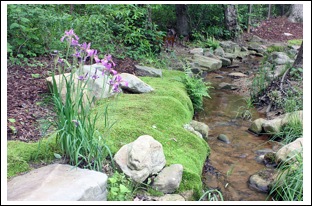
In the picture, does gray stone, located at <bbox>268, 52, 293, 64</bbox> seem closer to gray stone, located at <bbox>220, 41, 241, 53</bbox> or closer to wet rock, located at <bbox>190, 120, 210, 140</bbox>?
gray stone, located at <bbox>220, 41, 241, 53</bbox>

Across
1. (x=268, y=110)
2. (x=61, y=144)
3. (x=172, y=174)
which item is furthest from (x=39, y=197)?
(x=268, y=110)

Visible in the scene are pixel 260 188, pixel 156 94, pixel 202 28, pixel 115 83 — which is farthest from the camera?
pixel 202 28

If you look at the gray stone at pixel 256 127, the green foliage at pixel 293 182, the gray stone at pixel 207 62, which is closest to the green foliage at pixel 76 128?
the green foliage at pixel 293 182

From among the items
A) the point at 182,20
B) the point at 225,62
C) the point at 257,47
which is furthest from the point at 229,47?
the point at 182,20

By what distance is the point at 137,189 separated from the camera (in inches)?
126

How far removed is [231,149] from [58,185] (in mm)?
2768

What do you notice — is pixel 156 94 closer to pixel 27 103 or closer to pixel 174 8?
pixel 27 103

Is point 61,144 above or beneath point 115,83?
beneath

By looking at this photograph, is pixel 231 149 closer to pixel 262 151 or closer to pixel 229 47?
pixel 262 151

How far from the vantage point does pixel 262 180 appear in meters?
3.98

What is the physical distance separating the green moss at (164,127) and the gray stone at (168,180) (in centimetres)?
12

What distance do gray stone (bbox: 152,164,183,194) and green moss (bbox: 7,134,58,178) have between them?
0.96 metres

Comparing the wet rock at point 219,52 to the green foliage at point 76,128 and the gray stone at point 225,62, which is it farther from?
the green foliage at point 76,128

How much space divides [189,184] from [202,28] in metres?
9.87
